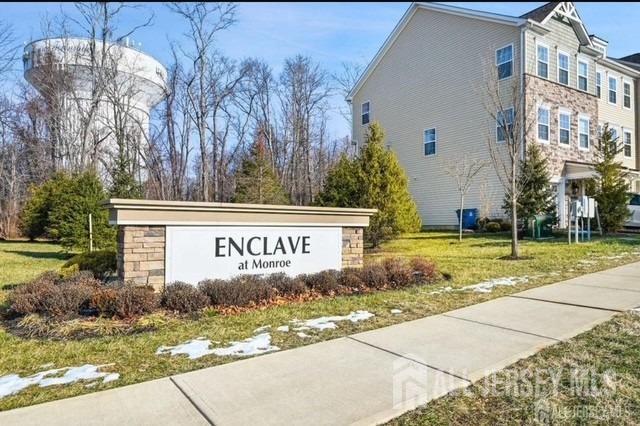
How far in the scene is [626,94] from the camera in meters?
26.8

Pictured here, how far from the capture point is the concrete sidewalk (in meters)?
2.81

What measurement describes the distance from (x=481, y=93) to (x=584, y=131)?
635 centimetres

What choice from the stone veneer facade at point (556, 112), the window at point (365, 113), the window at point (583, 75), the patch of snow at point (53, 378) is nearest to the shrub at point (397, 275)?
the patch of snow at point (53, 378)

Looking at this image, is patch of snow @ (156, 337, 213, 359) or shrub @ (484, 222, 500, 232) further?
shrub @ (484, 222, 500, 232)

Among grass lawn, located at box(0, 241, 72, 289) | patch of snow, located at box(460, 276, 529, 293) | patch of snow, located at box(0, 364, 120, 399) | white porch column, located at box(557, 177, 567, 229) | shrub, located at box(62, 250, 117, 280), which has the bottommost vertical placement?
grass lawn, located at box(0, 241, 72, 289)

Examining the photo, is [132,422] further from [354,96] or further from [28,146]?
[28,146]

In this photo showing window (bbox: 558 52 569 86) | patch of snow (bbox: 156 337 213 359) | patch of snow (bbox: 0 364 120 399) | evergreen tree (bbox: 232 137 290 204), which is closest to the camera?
patch of snow (bbox: 0 364 120 399)

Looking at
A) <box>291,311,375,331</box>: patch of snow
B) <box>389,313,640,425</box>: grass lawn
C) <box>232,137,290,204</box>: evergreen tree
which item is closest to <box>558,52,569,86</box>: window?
<box>232,137,290,204</box>: evergreen tree

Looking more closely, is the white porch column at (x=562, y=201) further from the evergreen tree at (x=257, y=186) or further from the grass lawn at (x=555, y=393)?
the grass lawn at (x=555, y=393)

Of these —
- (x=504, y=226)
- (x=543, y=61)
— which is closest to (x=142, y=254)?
(x=504, y=226)

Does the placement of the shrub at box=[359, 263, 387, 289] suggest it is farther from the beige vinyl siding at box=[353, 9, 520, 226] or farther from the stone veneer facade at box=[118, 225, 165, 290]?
the beige vinyl siding at box=[353, 9, 520, 226]

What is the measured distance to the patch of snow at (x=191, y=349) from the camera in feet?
13.3

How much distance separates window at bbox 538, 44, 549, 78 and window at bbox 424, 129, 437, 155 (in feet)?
18.2

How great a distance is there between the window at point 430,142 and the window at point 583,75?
24.7 ft
